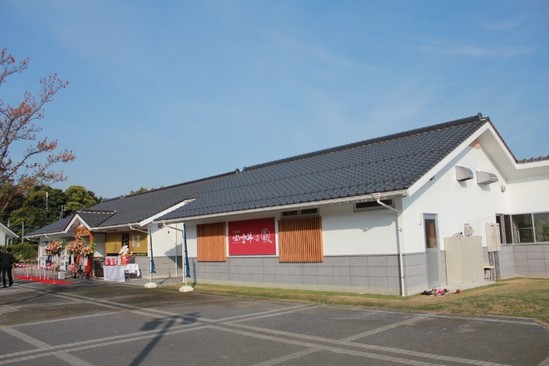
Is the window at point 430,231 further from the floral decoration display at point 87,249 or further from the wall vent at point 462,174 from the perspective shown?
the floral decoration display at point 87,249

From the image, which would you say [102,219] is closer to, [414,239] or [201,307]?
[201,307]

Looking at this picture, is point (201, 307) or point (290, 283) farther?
point (290, 283)

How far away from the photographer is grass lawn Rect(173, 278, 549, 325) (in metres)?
9.35

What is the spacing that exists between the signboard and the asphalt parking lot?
419 cm

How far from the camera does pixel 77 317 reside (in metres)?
10.8

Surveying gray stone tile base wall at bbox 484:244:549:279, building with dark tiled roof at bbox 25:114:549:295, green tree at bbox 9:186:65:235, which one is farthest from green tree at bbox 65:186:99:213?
gray stone tile base wall at bbox 484:244:549:279

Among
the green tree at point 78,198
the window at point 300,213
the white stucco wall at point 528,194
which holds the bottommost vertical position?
the window at point 300,213

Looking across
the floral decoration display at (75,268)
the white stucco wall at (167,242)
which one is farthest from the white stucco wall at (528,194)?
the floral decoration display at (75,268)

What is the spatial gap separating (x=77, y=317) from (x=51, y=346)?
335 cm

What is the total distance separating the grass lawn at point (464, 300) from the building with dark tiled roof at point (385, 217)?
26.6 inches

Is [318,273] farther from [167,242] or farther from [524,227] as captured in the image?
[167,242]

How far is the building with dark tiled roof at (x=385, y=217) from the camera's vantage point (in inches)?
499

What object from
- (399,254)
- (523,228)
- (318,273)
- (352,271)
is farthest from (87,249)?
(523,228)

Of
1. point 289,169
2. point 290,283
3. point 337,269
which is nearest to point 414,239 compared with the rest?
point 337,269
